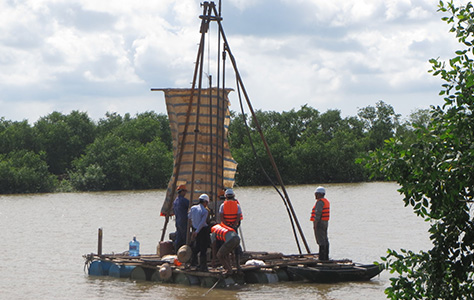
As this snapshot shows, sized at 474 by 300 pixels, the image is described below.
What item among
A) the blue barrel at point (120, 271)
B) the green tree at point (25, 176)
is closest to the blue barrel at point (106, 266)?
the blue barrel at point (120, 271)

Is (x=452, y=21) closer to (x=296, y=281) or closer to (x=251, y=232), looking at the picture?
(x=296, y=281)

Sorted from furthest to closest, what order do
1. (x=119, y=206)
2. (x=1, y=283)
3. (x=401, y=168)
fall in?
(x=119, y=206)
(x=1, y=283)
(x=401, y=168)

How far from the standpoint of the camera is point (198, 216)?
13.6 metres

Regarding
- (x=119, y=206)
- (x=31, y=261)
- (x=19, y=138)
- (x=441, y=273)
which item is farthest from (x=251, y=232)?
(x=19, y=138)

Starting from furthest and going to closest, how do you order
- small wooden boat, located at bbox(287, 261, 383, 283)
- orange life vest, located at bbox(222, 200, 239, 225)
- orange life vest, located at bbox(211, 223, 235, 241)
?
Result: small wooden boat, located at bbox(287, 261, 383, 283) → orange life vest, located at bbox(222, 200, 239, 225) → orange life vest, located at bbox(211, 223, 235, 241)

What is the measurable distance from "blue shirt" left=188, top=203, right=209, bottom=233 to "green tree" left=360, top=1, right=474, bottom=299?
24.7 feet

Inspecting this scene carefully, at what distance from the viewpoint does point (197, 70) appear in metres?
16.0

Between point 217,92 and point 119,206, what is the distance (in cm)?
2971

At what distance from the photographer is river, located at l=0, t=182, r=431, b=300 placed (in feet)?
47.5

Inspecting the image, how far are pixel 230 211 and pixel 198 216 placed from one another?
2.13 feet

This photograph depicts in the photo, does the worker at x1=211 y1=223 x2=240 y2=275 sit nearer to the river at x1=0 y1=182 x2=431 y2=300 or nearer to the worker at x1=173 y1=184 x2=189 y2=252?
the river at x1=0 y1=182 x2=431 y2=300

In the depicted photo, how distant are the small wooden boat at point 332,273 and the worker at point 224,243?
130 cm

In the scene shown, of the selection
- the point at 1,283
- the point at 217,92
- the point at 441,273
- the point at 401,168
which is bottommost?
the point at 1,283

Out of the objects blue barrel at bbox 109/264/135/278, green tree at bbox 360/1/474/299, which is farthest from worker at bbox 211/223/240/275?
green tree at bbox 360/1/474/299
